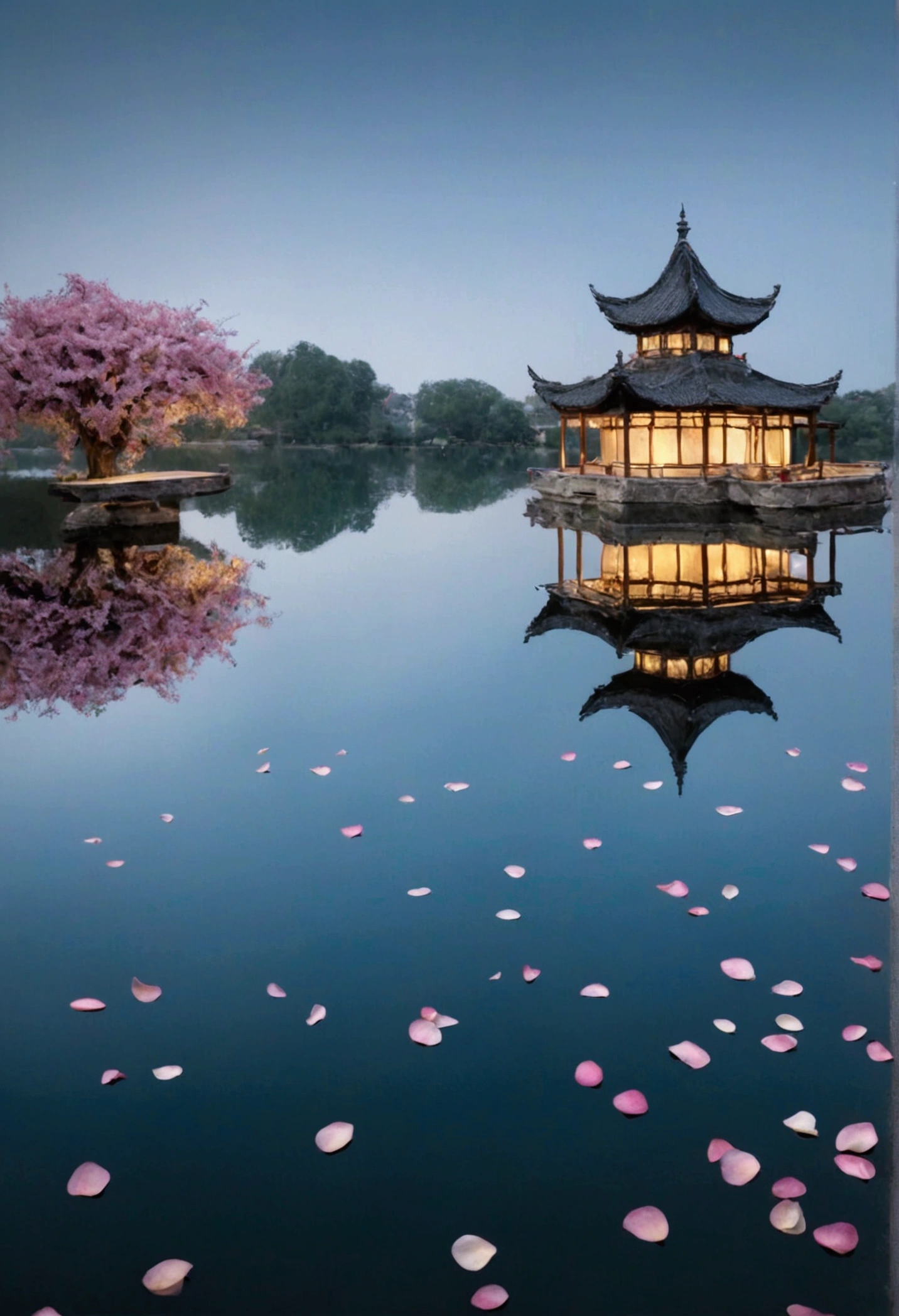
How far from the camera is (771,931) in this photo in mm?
2262

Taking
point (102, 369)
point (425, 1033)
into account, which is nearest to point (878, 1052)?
point (425, 1033)

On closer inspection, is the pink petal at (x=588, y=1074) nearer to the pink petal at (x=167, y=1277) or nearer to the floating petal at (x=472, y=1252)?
the floating petal at (x=472, y=1252)

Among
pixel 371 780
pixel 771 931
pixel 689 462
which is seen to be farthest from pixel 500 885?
pixel 689 462

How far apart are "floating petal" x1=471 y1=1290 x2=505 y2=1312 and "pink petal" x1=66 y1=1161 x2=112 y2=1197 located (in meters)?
0.65

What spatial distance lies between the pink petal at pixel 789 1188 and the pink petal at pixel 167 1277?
36.7 inches

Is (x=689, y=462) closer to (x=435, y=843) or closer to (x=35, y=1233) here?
(x=435, y=843)

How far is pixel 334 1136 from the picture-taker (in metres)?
1.62

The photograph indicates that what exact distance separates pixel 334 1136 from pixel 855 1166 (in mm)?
892

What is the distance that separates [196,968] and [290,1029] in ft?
1.18

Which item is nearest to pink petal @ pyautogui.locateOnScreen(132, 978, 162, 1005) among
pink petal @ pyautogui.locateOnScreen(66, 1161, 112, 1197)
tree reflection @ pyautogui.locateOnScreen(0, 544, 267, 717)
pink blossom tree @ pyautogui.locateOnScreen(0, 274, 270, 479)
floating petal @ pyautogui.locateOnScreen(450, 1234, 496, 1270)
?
pink petal @ pyautogui.locateOnScreen(66, 1161, 112, 1197)

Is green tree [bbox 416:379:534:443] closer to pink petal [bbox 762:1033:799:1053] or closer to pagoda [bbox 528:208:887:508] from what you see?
pagoda [bbox 528:208:887:508]

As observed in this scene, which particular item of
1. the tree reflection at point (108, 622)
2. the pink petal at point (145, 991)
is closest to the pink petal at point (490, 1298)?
the pink petal at point (145, 991)

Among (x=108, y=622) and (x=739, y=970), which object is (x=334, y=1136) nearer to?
(x=739, y=970)

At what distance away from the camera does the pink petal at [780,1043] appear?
1.82 m
